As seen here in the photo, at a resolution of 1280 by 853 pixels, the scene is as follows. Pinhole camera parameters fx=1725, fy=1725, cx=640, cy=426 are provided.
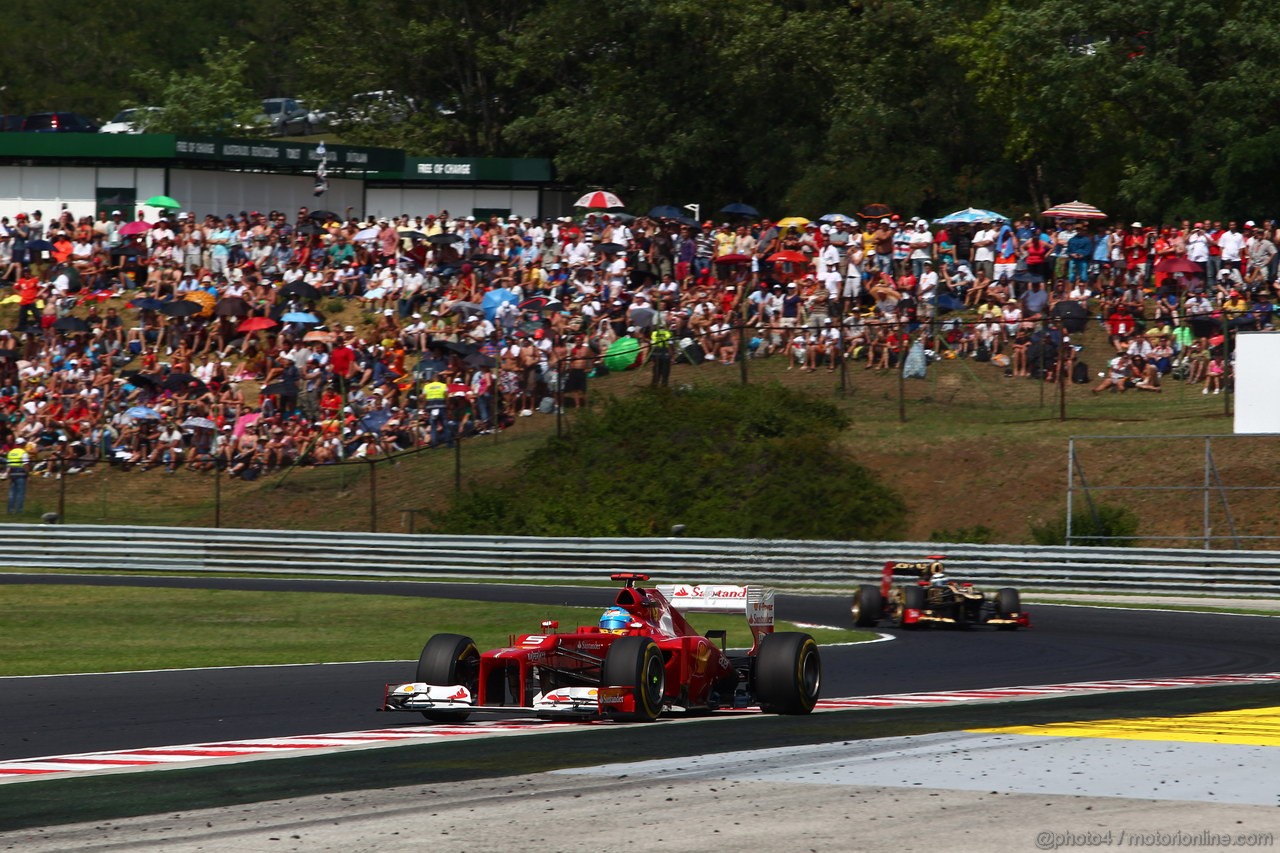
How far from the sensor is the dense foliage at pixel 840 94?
148 feet

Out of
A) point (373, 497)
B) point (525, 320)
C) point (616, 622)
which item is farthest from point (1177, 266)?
point (616, 622)

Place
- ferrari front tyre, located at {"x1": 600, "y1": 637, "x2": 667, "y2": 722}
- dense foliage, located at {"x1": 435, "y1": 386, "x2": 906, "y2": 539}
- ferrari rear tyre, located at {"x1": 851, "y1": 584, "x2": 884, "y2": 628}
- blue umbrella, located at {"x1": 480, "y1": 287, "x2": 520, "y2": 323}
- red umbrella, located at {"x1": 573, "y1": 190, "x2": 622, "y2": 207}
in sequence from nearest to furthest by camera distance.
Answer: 1. ferrari front tyre, located at {"x1": 600, "y1": 637, "x2": 667, "y2": 722}
2. ferrari rear tyre, located at {"x1": 851, "y1": 584, "x2": 884, "y2": 628}
3. dense foliage, located at {"x1": 435, "y1": 386, "x2": 906, "y2": 539}
4. blue umbrella, located at {"x1": 480, "y1": 287, "x2": 520, "y2": 323}
5. red umbrella, located at {"x1": 573, "y1": 190, "x2": 622, "y2": 207}

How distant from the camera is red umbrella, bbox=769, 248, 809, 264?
35.6 metres

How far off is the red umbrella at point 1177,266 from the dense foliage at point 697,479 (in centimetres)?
676

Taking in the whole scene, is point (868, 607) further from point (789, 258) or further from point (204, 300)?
point (204, 300)

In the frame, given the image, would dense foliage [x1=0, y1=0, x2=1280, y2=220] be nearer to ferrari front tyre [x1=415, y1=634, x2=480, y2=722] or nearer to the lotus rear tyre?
the lotus rear tyre

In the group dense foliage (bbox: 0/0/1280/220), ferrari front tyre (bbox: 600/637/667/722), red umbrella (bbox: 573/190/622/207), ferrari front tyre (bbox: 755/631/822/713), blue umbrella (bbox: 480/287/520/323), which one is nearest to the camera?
ferrari front tyre (bbox: 600/637/667/722)

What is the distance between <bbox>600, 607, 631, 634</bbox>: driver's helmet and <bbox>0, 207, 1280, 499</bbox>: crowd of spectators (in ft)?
64.8

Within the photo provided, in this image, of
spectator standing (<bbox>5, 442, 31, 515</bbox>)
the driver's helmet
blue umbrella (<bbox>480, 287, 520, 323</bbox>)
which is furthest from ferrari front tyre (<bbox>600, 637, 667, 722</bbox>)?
spectator standing (<bbox>5, 442, 31, 515</bbox>)

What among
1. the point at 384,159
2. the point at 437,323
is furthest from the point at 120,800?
the point at 384,159

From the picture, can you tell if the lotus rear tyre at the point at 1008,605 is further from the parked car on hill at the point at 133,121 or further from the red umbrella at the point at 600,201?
the parked car on hill at the point at 133,121

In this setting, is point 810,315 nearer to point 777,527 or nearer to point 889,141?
point 777,527

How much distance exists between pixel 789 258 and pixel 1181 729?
2440 centimetres

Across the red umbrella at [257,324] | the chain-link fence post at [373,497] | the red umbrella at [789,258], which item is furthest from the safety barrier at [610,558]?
the red umbrella at [789,258]
